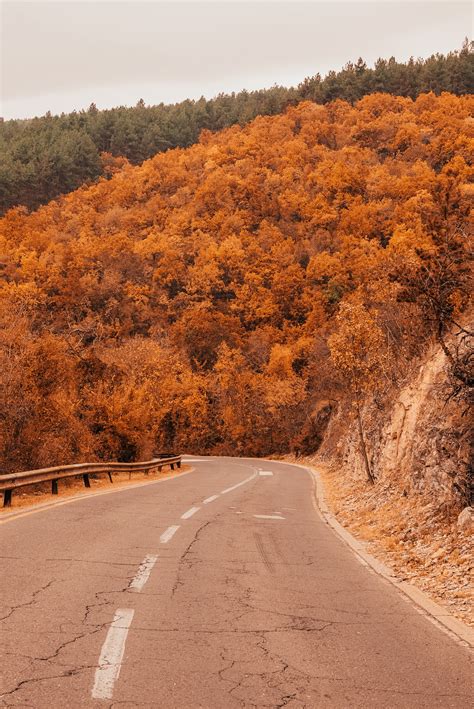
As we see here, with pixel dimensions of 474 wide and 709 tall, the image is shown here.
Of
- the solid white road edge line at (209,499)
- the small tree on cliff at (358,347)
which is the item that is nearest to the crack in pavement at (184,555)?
the solid white road edge line at (209,499)

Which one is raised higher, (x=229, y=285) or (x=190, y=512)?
(x=229, y=285)

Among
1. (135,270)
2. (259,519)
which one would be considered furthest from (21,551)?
(135,270)

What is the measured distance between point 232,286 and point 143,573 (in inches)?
2987

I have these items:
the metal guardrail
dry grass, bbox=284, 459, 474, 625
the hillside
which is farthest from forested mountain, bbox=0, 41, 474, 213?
dry grass, bbox=284, 459, 474, 625

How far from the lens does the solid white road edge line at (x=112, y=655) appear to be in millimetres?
4457

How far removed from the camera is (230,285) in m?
83.2

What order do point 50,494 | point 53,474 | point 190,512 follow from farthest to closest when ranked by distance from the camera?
point 50,494 → point 53,474 → point 190,512

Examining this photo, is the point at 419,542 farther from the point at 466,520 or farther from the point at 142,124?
the point at 142,124

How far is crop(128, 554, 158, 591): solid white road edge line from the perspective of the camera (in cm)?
741

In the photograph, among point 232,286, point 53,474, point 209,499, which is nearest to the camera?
point 53,474

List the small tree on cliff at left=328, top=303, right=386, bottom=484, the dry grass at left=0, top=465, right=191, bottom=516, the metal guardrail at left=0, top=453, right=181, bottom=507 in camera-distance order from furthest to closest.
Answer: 1. the small tree on cliff at left=328, top=303, right=386, bottom=484
2. the dry grass at left=0, top=465, right=191, bottom=516
3. the metal guardrail at left=0, top=453, right=181, bottom=507

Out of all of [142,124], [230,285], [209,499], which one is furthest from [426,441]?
[142,124]

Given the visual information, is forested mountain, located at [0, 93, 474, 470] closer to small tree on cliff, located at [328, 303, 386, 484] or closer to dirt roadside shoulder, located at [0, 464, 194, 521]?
small tree on cliff, located at [328, 303, 386, 484]

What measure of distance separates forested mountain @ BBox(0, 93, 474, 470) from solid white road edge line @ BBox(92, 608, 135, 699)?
42.9ft
